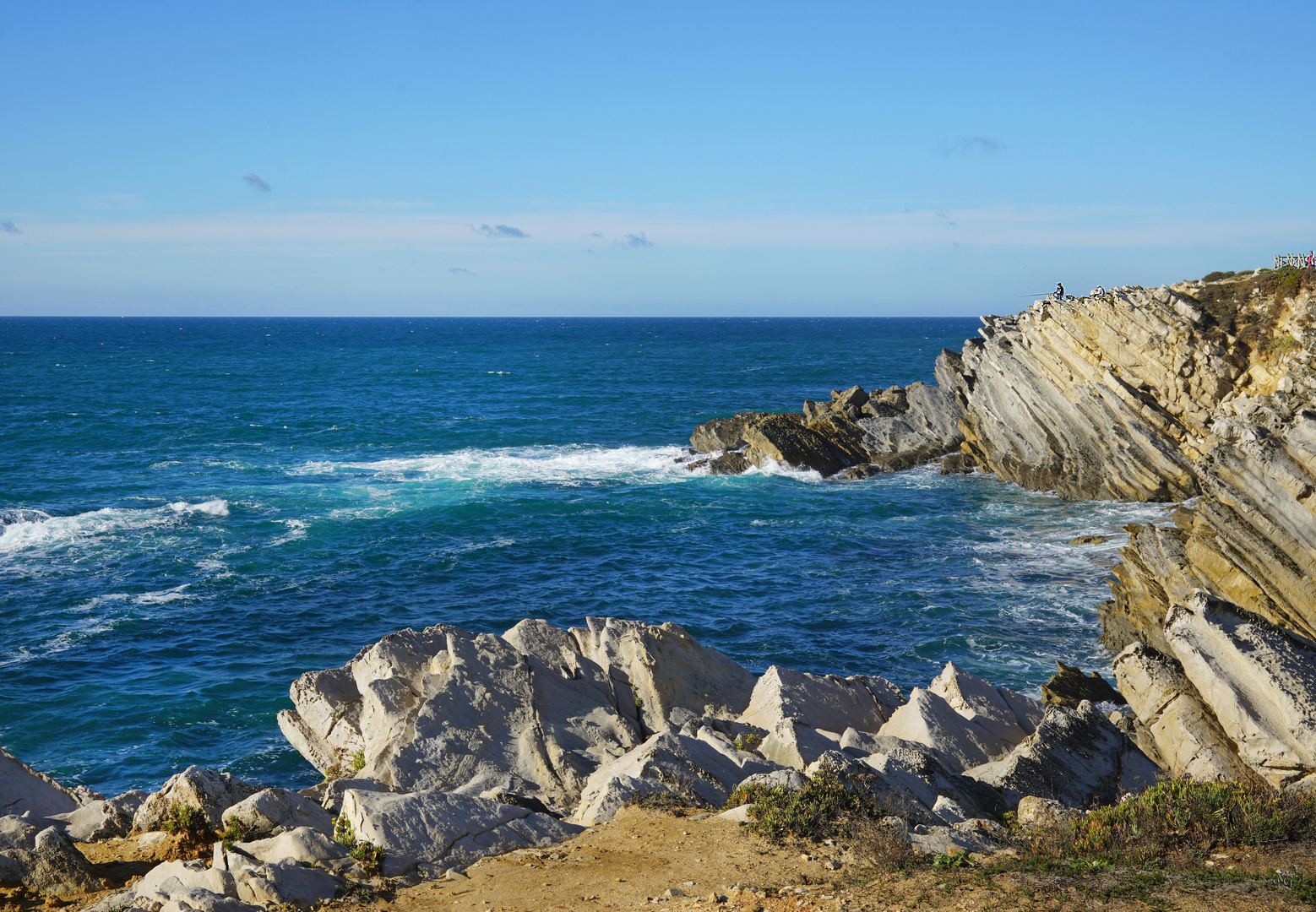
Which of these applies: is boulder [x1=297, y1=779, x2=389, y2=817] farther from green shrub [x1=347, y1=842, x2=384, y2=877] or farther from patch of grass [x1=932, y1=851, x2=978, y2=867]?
patch of grass [x1=932, y1=851, x2=978, y2=867]

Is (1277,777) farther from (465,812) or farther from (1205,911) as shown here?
(465,812)

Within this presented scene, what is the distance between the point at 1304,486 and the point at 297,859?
2311 cm

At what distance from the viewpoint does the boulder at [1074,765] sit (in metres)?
14.5

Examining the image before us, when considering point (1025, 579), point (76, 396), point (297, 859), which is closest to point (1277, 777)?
point (297, 859)

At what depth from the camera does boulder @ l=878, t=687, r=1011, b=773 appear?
16141 mm

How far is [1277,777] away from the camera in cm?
1345

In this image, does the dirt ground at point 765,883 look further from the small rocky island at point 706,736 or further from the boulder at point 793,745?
the boulder at point 793,745

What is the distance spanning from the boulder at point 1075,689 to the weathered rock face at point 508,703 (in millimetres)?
7353

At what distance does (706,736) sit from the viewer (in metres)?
15.8

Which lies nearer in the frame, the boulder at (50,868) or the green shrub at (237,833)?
the boulder at (50,868)

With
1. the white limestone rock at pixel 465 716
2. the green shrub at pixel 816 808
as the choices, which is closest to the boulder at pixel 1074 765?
the green shrub at pixel 816 808

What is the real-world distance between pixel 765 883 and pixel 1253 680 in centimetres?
940

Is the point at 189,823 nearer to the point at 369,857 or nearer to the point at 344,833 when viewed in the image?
the point at 344,833

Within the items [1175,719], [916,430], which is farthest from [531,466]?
[1175,719]
